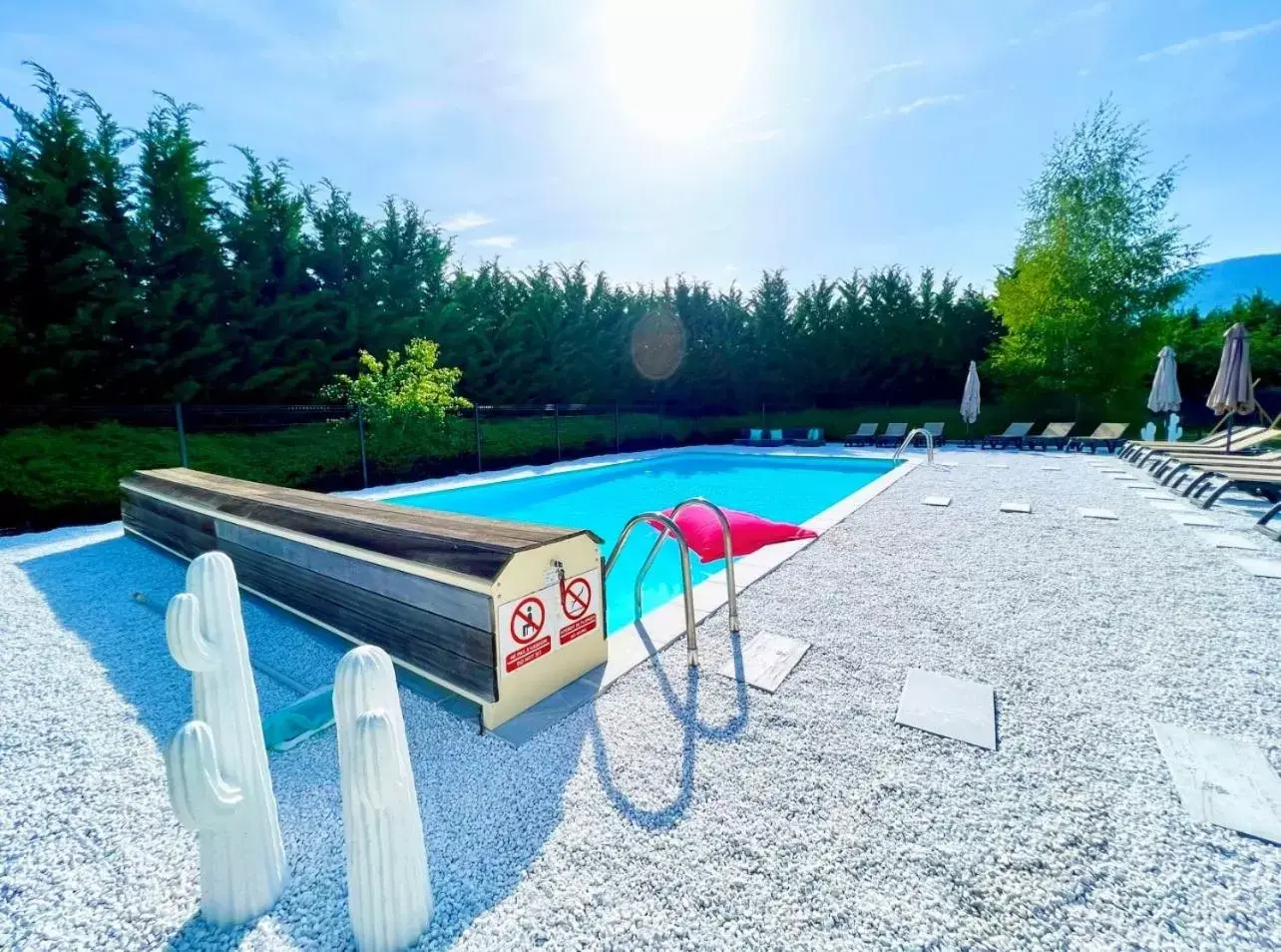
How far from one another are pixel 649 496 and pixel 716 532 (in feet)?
24.8

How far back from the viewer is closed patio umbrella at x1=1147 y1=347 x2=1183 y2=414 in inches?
480

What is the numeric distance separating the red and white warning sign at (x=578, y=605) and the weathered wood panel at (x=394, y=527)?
10.4 inches

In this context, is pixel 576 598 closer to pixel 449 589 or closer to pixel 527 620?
pixel 527 620

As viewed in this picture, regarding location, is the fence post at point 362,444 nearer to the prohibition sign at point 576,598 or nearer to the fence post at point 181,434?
the fence post at point 181,434

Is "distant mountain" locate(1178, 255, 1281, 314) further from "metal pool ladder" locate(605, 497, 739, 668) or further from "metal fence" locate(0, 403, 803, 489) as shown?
"metal pool ladder" locate(605, 497, 739, 668)

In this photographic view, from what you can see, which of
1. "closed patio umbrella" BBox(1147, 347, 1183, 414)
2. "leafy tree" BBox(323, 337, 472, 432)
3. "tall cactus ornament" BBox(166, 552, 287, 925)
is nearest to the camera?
"tall cactus ornament" BBox(166, 552, 287, 925)

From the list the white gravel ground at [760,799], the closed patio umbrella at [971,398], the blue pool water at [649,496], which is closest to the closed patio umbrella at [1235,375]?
the blue pool water at [649,496]

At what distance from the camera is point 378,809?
1325 mm

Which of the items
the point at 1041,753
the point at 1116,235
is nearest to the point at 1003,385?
the point at 1116,235

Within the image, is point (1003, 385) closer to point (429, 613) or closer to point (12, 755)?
point (429, 613)

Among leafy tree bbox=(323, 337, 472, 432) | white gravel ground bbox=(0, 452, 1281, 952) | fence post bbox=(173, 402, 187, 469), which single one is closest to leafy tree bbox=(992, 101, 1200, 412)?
white gravel ground bbox=(0, 452, 1281, 952)

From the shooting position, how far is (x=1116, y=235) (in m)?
16.0

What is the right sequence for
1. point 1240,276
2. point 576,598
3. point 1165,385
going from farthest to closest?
1. point 1240,276
2. point 1165,385
3. point 576,598

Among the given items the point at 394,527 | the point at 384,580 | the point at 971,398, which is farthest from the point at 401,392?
the point at 971,398
